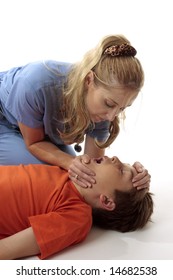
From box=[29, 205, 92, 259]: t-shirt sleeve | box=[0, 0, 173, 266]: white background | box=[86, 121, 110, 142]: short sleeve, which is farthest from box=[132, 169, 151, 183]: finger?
box=[0, 0, 173, 266]: white background

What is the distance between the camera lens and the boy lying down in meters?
1.27

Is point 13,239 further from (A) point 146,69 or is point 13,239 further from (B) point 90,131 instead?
(A) point 146,69

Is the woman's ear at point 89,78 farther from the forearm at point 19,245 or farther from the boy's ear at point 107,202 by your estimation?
the forearm at point 19,245

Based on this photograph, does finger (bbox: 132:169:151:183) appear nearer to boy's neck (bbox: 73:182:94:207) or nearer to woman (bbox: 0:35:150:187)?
woman (bbox: 0:35:150:187)

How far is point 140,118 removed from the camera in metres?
2.49

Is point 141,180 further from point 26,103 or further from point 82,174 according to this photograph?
point 26,103

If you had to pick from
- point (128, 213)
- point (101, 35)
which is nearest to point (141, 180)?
point (128, 213)

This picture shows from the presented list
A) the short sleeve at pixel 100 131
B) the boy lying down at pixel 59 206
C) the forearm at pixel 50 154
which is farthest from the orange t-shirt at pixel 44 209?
the short sleeve at pixel 100 131

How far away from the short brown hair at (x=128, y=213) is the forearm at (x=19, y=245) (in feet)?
0.93

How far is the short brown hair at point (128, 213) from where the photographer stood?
143 cm

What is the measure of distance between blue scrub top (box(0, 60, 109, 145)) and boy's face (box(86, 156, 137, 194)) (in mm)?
269

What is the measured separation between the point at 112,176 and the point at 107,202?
0.29 feet

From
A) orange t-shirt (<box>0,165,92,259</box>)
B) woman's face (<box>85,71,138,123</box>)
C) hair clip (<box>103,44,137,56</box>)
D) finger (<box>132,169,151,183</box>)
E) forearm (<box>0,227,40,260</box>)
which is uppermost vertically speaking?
hair clip (<box>103,44,137,56</box>)
